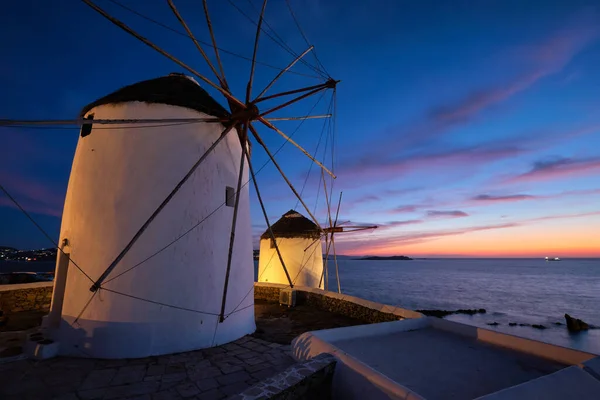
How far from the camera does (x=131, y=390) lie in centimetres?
431

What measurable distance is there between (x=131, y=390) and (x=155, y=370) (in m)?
0.76

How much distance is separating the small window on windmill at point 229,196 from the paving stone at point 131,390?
3.92 m

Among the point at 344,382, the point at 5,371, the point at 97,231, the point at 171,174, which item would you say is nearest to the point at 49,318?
the point at 5,371

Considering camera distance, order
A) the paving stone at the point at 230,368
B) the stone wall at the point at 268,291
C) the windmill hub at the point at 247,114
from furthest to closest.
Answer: the stone wall at the point at 268,291 → the windmill hub at the point at 247,114 → the paving stone at the point at 230,368

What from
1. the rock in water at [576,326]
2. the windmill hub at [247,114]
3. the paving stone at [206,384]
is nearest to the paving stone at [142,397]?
the paving stone at [206,384]

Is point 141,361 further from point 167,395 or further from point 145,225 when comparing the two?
point 145,225

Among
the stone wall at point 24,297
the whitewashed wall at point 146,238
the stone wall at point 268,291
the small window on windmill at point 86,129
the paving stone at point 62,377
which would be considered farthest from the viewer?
the stone wall at point 268,291

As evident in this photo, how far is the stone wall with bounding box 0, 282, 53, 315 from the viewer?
9.25m

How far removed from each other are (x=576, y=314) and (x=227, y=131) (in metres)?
44.3

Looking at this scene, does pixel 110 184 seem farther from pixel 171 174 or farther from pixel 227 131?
pixel 227 131

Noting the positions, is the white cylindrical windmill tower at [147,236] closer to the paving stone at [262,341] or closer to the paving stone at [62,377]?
the paving stone at [262,341]

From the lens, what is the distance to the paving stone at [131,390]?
4168 millimetres

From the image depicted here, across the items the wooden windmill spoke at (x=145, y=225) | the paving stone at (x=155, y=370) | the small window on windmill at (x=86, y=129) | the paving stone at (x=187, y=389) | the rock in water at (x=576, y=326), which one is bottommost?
the rock in water at (x=576, y=326)

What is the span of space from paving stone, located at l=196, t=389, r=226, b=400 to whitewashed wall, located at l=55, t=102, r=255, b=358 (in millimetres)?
2065
